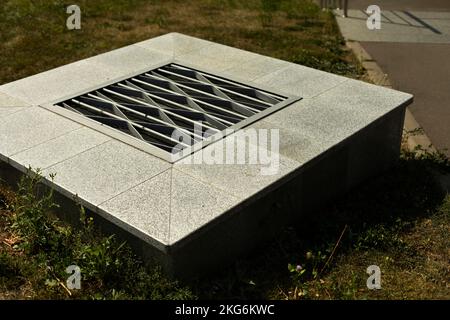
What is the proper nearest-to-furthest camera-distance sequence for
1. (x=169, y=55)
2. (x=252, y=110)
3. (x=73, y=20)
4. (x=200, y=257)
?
(x=200, y=257)
(x=252, y=110)
(x=169, y=55)
(x=73, y=20)

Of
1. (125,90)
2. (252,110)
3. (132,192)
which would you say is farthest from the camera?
(125,90)

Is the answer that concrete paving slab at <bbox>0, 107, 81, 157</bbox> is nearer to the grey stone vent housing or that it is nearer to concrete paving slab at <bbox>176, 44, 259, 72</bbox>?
the grey stone vent housing

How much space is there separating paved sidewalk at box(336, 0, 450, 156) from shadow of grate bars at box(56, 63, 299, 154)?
8.37ft

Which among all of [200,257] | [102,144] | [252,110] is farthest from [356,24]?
[200,257]

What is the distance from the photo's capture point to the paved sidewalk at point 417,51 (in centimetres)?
858

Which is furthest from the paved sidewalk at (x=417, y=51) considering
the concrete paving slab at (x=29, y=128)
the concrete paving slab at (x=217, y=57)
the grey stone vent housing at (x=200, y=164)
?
the concrete paving slab at (x=29, y=128)

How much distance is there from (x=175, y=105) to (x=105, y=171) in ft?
5.17

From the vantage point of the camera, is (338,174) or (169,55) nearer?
(338,174)

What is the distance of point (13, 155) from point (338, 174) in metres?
3.18

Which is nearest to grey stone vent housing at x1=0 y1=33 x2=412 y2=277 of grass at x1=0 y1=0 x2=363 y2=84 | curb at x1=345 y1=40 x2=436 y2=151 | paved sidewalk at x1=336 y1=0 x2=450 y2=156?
curb at x1=345 y1=40 x2=436 y2=151

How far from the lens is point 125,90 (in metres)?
7.38

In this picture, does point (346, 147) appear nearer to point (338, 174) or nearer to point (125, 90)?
point (338, 174)

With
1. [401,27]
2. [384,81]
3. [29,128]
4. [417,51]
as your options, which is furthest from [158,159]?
[401,27]

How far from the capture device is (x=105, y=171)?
5637 millimetres
